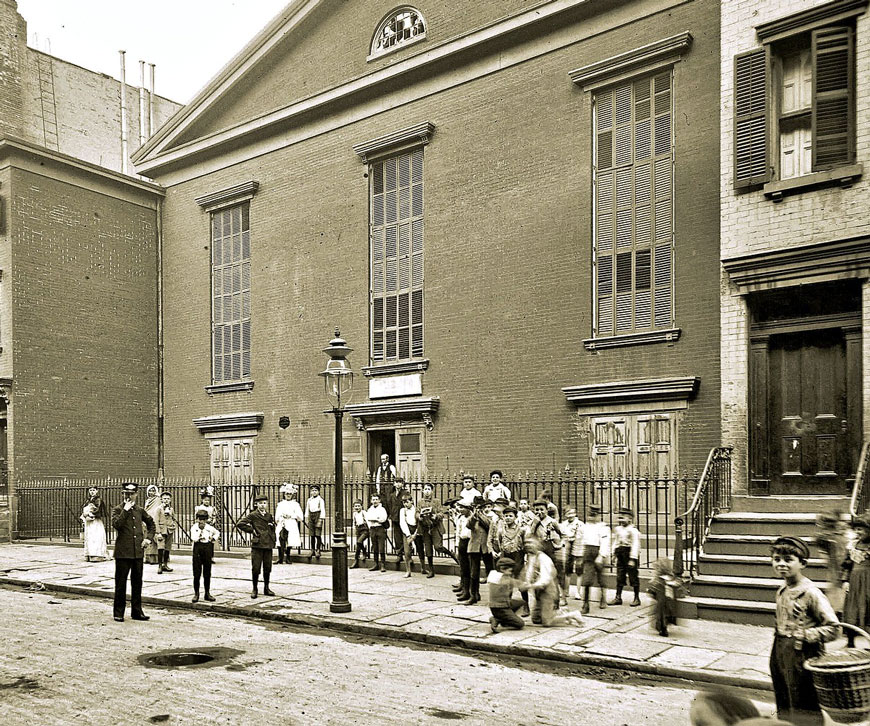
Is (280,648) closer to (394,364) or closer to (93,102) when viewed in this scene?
(394,364)

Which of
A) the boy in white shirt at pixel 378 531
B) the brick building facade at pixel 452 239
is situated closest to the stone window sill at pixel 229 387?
the brick building facade at pixel 452 239

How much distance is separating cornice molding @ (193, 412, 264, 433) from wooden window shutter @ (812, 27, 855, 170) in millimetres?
15193

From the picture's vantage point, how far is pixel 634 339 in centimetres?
1662

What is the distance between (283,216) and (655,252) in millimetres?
10749

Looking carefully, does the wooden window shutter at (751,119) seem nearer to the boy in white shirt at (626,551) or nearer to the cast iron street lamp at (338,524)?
the boy in white shirt at (626,551)

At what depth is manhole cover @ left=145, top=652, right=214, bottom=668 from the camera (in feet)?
28.9

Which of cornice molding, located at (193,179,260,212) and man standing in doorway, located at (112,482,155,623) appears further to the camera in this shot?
cornice molding, located at (193,179,260,212)

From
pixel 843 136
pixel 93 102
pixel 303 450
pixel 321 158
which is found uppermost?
pixel 93 102

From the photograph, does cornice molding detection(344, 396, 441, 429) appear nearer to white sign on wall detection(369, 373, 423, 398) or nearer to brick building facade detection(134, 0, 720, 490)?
brick building facade detection(134, 0, 720, 490)

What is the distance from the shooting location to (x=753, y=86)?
1375 centimetres

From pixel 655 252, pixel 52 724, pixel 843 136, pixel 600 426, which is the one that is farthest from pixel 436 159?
pixel 52 724

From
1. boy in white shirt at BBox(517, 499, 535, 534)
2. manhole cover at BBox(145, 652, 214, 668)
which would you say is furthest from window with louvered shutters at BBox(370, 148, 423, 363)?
manhole cover at BBox(145, 652, 214, 668)

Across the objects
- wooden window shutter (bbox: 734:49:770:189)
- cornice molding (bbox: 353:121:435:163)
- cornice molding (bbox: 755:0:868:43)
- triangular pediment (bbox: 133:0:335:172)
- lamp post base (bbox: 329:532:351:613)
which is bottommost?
lamp post base (bbox: 329:532:351:613)

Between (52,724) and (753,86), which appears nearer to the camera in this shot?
(52,724)
